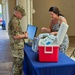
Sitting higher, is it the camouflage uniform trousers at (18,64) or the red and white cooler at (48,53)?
the red and white cooler at (48,53)

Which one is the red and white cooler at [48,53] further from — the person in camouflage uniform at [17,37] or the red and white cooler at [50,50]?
the person in camouflage uniform at [17,37]

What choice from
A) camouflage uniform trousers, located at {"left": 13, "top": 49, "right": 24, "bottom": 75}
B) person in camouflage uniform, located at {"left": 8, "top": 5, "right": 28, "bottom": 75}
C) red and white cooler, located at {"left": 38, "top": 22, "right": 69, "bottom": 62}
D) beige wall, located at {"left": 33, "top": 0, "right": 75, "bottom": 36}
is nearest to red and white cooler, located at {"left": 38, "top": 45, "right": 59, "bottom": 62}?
red and white cooler, located at {"left": 38, "top": 22, "right": 69, "bottom": 62}

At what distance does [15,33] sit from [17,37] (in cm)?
7

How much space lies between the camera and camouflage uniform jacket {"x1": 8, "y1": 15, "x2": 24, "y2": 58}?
229cm

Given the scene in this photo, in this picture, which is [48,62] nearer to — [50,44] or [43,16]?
[50,44]

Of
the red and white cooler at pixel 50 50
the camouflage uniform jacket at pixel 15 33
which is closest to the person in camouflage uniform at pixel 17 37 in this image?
the camouflage uniform jacket at pixel 15 33

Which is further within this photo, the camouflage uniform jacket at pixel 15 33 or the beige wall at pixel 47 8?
the beige wall at pixel 47 8

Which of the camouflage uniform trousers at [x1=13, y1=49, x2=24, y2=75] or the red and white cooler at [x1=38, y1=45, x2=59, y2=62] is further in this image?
the camouflage uniform trousers at [x1=13, y1=49, x2=24, y2=75]

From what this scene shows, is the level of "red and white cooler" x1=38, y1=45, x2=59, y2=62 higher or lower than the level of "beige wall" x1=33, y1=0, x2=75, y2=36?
lower

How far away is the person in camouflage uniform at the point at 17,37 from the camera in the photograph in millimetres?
2283

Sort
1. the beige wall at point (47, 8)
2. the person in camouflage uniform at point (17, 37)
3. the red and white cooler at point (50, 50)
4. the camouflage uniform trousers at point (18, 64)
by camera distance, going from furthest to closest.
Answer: the beige wall at point (47, 8) → the camouflage uniform trousers at point (18, 64) → the person in camouflage uniform at point (17, 37) → the red and white cooler at point (50, 50)

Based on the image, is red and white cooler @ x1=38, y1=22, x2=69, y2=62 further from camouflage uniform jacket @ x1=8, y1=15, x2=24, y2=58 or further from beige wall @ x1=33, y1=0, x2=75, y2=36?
beige wall @ x1=33, y1=0, x2=75, y2=36

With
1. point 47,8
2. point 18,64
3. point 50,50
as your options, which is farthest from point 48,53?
point 47,8

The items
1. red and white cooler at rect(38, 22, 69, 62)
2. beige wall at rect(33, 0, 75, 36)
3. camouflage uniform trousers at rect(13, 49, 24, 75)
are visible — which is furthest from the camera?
beige wall at rect(33, 0, 75, 36)
